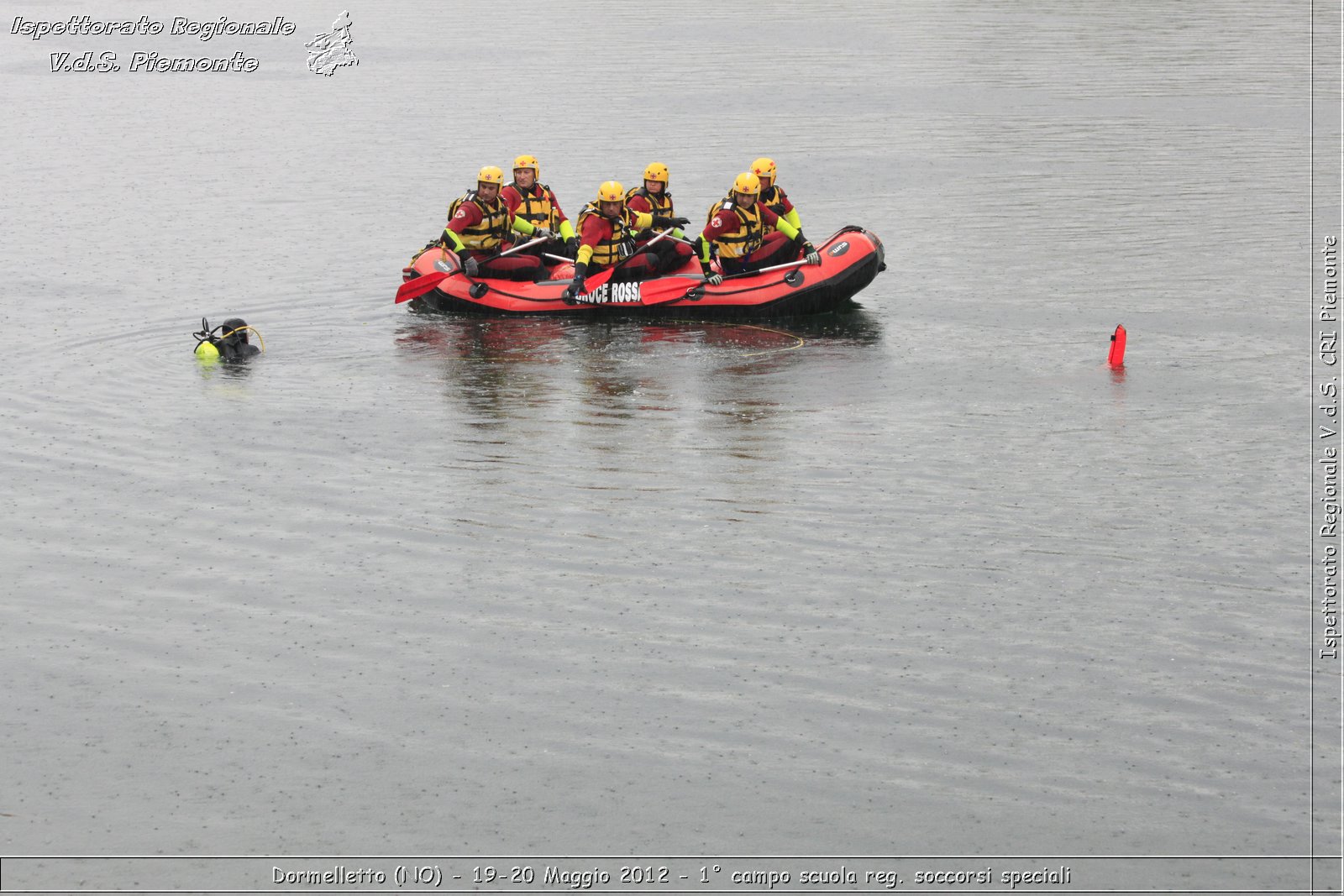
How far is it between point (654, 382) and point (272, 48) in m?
37.4

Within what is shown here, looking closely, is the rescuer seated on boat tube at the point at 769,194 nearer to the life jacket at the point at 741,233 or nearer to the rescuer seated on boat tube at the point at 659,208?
the life jacket at the point at 741,233

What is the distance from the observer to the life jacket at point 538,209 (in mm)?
22172

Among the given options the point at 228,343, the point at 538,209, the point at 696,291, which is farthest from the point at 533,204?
the point at 228,343

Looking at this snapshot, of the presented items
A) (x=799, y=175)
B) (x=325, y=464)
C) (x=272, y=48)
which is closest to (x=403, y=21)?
(x=272, y=48)

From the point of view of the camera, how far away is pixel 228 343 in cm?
1998

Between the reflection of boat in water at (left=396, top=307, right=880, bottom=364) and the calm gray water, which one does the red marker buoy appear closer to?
the calm gray water

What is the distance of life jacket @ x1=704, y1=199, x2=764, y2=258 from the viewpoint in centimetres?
2159

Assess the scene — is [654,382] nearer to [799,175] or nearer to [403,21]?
[799,175]

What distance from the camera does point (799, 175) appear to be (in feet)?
105

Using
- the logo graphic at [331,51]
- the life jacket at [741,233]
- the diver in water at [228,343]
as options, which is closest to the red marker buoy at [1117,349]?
the life jacket at [741,233]

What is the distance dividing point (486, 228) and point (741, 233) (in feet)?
10.9

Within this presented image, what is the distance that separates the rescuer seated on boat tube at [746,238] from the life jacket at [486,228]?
8.39ft

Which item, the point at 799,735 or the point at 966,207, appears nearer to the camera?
the point at 799,735

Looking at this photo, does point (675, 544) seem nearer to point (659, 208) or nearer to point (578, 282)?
point (578, 282)
